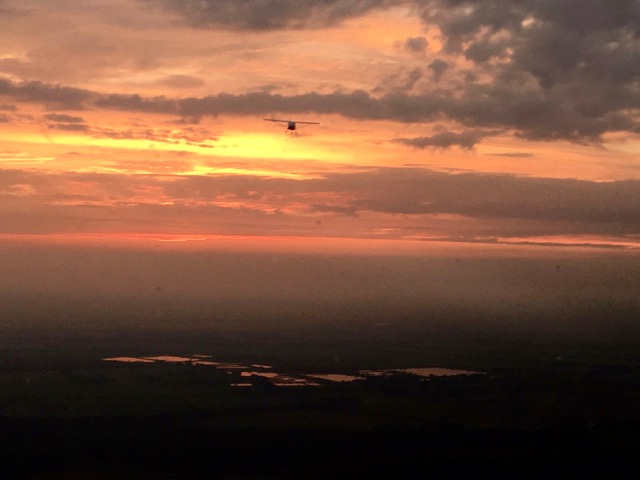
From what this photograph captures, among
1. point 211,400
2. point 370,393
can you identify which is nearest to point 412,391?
point 370,393

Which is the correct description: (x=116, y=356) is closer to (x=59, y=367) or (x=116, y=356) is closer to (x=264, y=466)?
(x=59, y=367)

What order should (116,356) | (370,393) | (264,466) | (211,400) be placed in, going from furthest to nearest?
(116,356) → (370,393) → (211,400) → (264,466)

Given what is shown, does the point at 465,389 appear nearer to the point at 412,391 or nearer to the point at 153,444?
the point at 412,391

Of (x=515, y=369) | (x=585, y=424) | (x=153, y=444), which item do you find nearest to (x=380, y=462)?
(x=153, y=444)

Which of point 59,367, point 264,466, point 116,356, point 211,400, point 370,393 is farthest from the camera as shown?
point 116,356

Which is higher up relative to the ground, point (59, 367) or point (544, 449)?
point (544, 449)

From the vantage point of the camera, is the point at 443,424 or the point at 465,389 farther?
the point at 465,389
